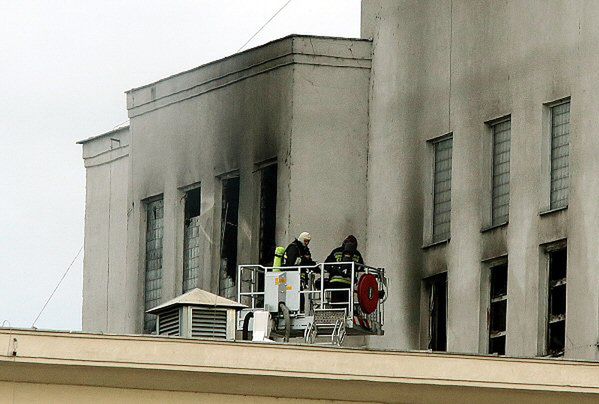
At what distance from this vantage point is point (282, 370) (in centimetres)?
3170

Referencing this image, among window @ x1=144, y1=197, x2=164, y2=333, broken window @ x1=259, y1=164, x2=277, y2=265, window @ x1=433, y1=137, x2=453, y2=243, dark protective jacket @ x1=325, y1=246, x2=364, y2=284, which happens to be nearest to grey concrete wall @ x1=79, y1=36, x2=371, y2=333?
broken window @ x1=259, y1=164, x2=277, y2=265

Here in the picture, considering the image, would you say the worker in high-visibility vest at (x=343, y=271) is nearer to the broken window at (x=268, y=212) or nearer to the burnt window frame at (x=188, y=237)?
the broken window at (x=268, y=212)

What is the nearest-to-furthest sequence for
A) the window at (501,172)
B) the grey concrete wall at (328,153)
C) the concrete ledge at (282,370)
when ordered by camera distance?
the concrete ledge at (282,370) → the window at (501,172) → the grey concrete wall at (328,153)

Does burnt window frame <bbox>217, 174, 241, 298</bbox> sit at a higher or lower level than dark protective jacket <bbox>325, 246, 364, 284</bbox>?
higher

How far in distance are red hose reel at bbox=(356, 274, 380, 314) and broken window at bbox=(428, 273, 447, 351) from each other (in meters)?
5.33

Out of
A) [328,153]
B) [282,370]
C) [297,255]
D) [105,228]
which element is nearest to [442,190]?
[328,153]

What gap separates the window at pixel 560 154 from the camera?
1743 inches

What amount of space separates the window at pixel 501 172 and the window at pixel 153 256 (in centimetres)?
1010

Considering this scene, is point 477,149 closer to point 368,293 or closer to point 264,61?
point 368,293

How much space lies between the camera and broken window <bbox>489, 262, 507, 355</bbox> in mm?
45875

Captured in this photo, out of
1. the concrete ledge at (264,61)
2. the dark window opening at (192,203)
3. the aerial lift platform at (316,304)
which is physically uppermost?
the concrete ledge at (264,61)

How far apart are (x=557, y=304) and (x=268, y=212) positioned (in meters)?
8.45

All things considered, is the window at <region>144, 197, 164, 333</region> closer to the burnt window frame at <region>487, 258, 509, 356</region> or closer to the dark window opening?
the dark window opening

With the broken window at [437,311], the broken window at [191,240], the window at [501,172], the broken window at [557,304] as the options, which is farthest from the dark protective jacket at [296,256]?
the broken window at [191,240]
